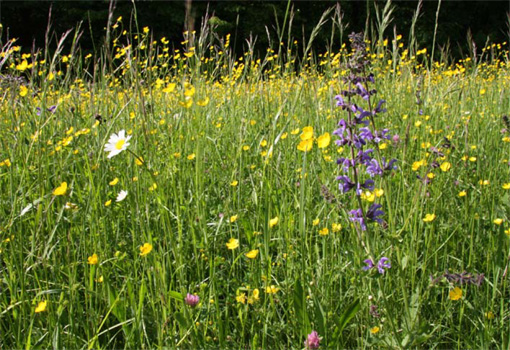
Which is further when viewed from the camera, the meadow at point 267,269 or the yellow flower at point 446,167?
the yellow flower at point 446,167

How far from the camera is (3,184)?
182 centimetres

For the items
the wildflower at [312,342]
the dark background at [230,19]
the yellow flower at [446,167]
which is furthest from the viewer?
the dark background at [230,19]

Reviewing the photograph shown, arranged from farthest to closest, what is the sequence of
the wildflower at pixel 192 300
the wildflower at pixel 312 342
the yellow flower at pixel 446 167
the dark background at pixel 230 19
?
1. the dark background at pixel 230 19
2. the yellow flower at pixel 446 167
3. the wildflower at pixel 192 300
4. the wildflower at pixel 312 342

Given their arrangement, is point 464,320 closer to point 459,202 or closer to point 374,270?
point 374,270

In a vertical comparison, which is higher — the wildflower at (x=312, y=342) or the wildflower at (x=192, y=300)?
the wildflower at (x=312, y=342)

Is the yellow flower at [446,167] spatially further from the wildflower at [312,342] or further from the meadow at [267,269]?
the wildflower at [312,342]

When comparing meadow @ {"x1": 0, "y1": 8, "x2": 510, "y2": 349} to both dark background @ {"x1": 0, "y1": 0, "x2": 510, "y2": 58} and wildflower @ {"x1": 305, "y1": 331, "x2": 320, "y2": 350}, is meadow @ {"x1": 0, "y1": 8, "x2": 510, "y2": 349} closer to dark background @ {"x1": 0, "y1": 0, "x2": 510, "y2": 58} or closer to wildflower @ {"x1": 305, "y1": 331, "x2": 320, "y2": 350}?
wildflower @ {"x1": 305, "y1": 331, "x2": 320, "y2": 350}

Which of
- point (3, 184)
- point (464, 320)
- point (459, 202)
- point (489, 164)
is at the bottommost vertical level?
point (3, 184)

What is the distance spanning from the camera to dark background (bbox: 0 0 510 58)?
13289mm

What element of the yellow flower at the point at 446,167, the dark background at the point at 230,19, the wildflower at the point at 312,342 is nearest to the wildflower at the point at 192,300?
the wildflower at the point at 312,342

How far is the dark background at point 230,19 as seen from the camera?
523 inches

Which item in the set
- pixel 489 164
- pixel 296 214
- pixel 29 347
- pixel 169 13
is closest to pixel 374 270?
pixel 296 214

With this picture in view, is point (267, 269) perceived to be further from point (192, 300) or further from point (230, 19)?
point (230, 19)

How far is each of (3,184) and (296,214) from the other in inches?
51.3
